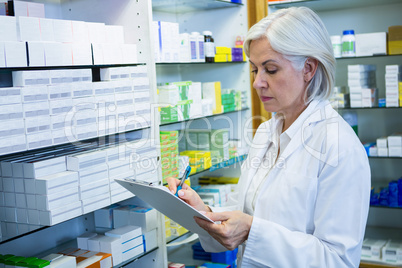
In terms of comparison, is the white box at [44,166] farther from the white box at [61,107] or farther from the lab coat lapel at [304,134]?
the lab coat lapel at [304,134]

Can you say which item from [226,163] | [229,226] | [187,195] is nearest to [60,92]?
[187,195]

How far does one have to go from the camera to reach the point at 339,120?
5.54 feet

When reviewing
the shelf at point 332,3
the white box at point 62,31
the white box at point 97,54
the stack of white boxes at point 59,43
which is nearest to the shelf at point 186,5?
the shelf at point 332,3

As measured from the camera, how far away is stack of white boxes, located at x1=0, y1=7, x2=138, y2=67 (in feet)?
5.80

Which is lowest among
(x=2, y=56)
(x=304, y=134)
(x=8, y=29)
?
(x=304, y=134)

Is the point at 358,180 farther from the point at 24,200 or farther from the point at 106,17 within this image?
the point at 106,17

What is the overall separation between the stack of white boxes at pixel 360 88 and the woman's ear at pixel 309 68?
6.65 ft

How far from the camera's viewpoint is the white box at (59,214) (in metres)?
1.86

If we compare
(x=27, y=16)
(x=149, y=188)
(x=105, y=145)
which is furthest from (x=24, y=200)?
(x=27, y=16)

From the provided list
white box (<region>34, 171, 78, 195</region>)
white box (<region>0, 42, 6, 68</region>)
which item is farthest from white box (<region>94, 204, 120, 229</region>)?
white box (<region>0, 42, 6, 68</region>)

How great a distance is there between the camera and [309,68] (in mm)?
1745

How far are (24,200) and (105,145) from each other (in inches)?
19.9

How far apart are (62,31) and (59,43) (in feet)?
0.23

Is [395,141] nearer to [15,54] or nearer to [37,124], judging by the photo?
[37,124]
